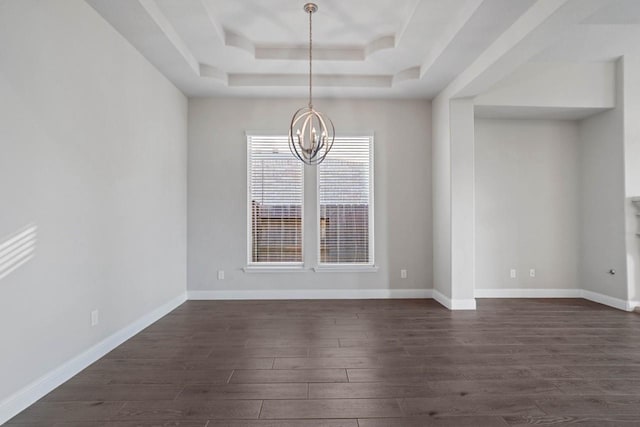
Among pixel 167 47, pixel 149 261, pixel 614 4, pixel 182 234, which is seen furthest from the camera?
pixel 182 234

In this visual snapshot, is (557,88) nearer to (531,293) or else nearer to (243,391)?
(531,293)

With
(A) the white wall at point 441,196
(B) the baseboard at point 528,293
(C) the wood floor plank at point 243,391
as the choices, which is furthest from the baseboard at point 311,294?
(C) the wood floor plank at point 243,391

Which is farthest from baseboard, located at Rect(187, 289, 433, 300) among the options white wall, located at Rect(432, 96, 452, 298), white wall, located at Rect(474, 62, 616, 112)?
white wall, located at Rect(474, 62, 616, 112)

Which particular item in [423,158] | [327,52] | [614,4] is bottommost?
[423,158]

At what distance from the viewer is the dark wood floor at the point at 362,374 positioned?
208cm

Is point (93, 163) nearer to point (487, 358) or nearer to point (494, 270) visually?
point (487, 358)

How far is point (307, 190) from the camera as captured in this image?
515 centimetres

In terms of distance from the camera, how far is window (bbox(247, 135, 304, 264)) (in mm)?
5145

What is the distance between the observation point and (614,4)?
2719mm

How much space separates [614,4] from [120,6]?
389 centimetres

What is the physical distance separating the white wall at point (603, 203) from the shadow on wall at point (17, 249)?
6.16 meters

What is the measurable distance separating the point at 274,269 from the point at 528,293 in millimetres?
3770

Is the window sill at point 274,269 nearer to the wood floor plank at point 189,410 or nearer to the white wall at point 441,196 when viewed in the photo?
the white wall at point 441,196

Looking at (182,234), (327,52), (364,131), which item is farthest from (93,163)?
(364,131)
